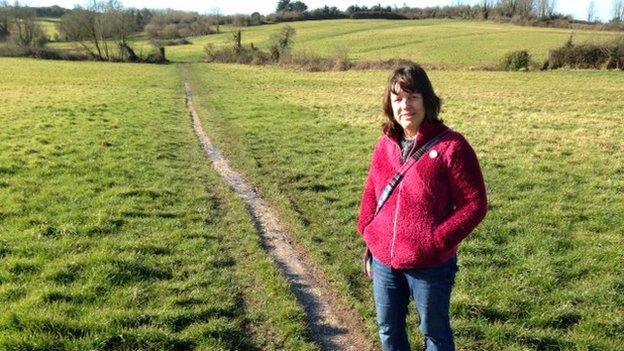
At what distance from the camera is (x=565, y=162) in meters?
12.6

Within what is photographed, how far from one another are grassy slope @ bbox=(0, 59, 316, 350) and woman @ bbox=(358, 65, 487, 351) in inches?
67.4

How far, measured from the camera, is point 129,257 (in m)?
6.93

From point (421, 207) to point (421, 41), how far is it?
76781 mm

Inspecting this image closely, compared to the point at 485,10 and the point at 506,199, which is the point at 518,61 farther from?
the point at 485,10

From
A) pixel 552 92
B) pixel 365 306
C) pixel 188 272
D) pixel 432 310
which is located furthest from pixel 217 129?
pixel 552 92

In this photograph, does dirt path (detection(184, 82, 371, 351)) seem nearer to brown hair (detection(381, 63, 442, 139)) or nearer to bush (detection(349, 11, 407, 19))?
brown hair (detection(381, 63, 442, 139))

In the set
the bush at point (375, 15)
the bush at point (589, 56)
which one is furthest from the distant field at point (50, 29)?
the bush at point (589, 56)

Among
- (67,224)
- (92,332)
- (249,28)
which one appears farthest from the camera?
(249,28)

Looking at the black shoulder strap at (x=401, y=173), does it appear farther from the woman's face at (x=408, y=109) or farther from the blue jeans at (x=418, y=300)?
the blue jeans at (x=418, y=300)

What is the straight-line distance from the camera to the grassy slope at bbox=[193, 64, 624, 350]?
5691 millimetres

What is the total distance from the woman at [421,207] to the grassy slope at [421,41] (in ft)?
163

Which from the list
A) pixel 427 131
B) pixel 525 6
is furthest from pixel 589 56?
pixel 525 6

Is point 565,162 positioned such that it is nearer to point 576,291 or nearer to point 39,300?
point 576,291

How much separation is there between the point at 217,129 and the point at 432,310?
49.2ft
